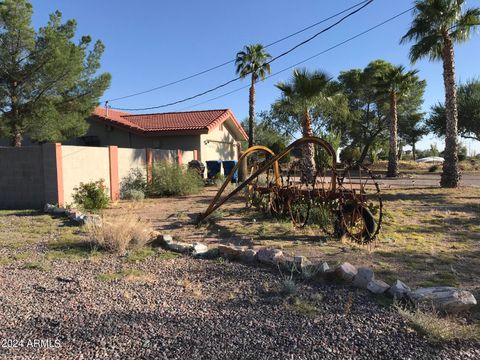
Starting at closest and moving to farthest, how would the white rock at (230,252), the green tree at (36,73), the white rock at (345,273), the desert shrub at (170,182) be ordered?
the white rock at (345,273), the white rock at (230,252), the green tree at (36,73), the desert shrub at (170,182)

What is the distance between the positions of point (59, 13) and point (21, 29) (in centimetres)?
189

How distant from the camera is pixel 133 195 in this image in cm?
1404

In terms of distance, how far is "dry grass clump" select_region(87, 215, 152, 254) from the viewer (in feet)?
21.3

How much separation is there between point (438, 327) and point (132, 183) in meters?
13.2

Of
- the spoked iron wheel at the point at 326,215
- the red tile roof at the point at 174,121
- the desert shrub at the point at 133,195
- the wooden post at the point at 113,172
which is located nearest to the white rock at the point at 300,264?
the spoked iron wheel at the point at 326,215

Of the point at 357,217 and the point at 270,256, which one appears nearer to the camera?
the point at 270,256

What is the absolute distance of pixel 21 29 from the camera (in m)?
13.3

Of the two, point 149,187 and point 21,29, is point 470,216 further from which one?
point 21,29

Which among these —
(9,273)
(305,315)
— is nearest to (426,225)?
(305,315)

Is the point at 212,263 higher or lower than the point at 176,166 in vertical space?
lower

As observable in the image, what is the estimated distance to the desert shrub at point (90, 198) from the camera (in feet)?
38.2

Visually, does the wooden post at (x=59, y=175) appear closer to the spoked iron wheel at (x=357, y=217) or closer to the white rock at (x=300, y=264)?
the spoked iron wheel at (x=357, y=217)

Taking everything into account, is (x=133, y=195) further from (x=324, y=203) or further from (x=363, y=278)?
(x=363, y=278)

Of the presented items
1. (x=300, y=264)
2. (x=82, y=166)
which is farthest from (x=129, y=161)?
(x=300, y=264)
